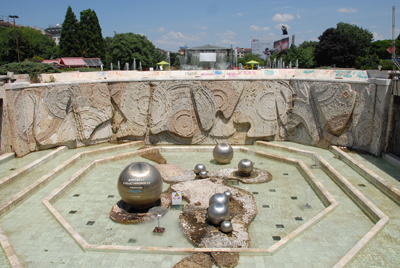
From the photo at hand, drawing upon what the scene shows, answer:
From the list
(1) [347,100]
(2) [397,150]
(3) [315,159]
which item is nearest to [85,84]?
(3) [315,159]

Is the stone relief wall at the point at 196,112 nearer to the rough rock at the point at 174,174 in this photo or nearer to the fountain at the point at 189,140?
the fountain at the point at 189,140

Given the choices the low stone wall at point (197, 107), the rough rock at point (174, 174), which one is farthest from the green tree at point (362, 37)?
the rough rock at point (174, 174)

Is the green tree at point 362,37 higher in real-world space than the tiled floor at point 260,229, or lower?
higher

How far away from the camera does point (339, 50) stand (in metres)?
38.2

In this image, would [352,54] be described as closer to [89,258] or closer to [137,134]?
[137,134]

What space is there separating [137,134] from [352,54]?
3474 centimetres

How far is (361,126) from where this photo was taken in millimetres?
12594

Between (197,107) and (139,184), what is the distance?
7514 millimetres

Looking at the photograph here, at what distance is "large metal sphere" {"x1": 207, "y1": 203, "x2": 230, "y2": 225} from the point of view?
7.21 m

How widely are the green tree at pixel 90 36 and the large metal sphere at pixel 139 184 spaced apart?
37632 millimetres

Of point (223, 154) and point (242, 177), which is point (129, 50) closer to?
point (223, 154)

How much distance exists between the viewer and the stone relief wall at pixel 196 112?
1331cm

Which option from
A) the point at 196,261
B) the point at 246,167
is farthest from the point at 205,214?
the point at 246,167

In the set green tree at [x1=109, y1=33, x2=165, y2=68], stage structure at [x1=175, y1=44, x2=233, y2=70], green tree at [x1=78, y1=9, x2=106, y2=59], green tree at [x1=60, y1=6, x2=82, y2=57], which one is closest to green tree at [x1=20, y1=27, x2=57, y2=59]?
green tree at [x1=60, y1=6, x2=82, y2=57]
